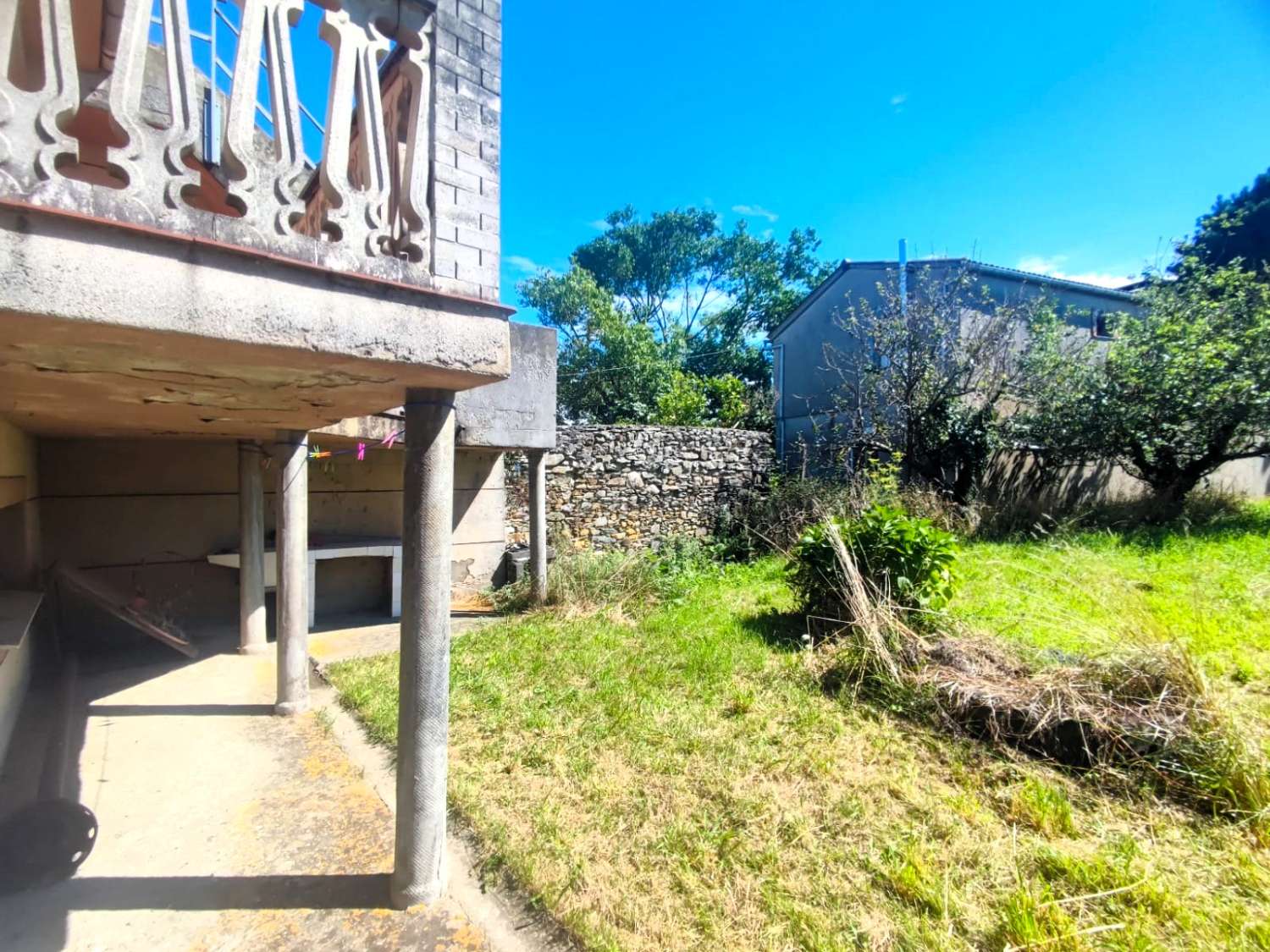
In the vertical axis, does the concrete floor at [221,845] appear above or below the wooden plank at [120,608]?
below

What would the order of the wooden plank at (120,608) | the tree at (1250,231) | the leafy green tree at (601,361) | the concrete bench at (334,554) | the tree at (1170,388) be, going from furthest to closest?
1. the leafy green tree at (601,361)
2. the tree at (1250,231)
3. the tree at (1170,388)
4. the concrete bench at (334,554)
5. the wooden plank at (120,608)

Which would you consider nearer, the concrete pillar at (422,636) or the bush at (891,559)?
the concrete pillar at (422,636)

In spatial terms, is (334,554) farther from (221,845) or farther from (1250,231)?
(1250,231)

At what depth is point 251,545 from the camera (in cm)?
499

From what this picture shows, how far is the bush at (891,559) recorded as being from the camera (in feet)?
16.2

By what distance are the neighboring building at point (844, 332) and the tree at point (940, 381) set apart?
61cm

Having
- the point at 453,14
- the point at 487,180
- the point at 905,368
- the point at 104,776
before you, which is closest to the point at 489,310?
the point at 487,180

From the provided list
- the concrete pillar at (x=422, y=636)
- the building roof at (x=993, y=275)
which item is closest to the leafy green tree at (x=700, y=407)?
the building roof at (x=993, y=275)

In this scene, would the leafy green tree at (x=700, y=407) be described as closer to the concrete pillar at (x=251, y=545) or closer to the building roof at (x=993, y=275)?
the building roof at (x=993, y=275)

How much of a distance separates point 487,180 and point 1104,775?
Answer: 14.0ft

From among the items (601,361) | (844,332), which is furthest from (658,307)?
(844,332)

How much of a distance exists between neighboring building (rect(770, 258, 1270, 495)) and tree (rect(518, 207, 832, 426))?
10.7 feet

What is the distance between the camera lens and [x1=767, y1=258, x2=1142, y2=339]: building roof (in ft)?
34.7

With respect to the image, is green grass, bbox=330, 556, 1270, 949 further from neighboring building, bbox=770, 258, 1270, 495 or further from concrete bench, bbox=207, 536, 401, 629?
neighboring building, bbox=770, 258, 1270, 495
